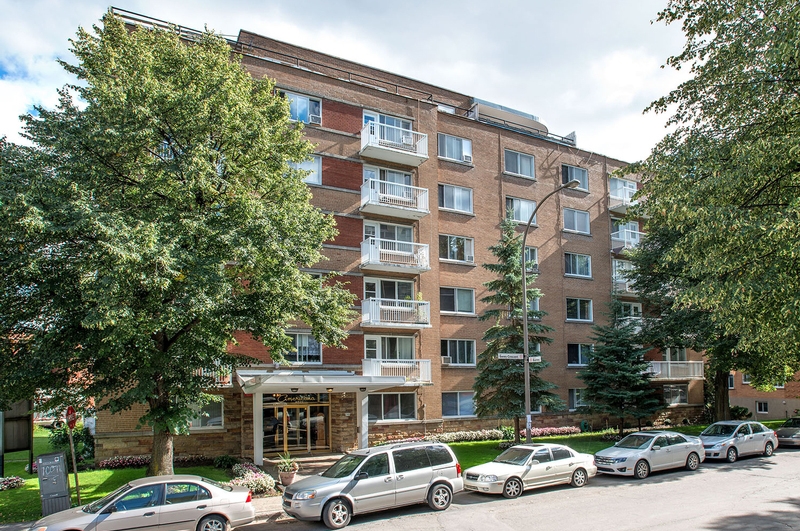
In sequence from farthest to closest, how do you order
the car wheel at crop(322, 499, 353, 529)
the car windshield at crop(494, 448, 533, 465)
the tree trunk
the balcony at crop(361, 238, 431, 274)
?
the balcony at crop(361, 238, 431, 274)
the car windshield at crop(494, 448, 533, 465)
the tree trunk
the car wheel at crop(322, 499, 353, 529)

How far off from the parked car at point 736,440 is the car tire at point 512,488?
9.34m

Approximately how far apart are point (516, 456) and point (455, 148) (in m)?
19.4

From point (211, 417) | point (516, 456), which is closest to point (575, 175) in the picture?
point (516, 456)

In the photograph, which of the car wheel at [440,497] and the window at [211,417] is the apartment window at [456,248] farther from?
the car wheel at [440,497]

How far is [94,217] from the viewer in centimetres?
1306

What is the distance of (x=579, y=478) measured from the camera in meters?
16.8

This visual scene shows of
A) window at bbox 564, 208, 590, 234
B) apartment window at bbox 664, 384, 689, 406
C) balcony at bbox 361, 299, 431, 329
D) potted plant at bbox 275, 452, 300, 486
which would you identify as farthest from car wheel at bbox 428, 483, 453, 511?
apartment window at bbox 664, 384, 689, 406

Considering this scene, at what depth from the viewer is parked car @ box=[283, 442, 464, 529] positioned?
41.9ft

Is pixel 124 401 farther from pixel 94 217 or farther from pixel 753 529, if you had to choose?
pixel 753 529

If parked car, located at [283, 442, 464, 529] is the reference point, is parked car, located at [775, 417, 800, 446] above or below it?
below

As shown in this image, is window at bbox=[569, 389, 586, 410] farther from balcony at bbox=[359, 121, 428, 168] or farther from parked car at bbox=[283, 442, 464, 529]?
parked car at bbox=[283, 442, 464, 529]

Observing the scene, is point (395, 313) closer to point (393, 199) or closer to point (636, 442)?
point (393, 199)

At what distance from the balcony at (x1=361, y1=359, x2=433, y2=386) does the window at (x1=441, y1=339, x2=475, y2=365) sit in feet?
10.2

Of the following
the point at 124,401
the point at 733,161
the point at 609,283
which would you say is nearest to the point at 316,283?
the point at 124,401
